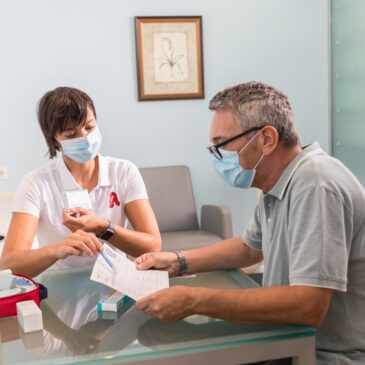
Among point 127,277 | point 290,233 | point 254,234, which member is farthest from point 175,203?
point 290,233

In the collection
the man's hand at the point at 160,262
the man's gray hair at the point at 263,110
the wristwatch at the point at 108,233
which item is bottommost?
the man's hand at the point at 160,262

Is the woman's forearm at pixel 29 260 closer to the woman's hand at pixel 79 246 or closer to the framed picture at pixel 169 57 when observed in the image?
the woman's hand at pixel 79 246

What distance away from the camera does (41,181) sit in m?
1.89

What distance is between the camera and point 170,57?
12.0 ft

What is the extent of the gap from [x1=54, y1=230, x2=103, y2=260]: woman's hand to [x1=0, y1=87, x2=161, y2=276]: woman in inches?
6.4

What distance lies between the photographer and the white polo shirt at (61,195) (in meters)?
1.85

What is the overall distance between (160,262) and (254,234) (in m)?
0.31

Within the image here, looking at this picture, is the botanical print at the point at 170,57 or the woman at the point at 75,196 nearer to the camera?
the woman at the point at 75,196

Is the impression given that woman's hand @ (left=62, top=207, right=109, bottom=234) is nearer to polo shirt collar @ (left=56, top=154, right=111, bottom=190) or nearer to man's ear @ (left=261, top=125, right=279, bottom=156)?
polo shirt collar @ (left=56, top=154, right=111, bottom=190)

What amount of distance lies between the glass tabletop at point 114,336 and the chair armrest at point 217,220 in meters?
1.98

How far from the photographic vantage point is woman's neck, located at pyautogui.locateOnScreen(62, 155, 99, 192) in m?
1.94

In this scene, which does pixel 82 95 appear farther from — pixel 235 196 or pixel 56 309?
pixel 235 196

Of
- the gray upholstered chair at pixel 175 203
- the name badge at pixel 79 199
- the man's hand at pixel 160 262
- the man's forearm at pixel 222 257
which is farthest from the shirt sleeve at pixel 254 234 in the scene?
the gray upholstered chair at pixel 175 203

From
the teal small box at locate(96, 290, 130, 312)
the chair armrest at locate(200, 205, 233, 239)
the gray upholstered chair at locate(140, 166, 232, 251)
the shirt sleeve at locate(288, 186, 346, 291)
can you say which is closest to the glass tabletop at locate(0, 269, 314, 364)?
the teal small box at locate(96, 290, 130, 312)
